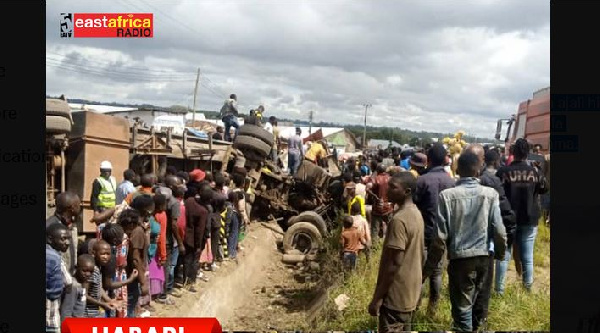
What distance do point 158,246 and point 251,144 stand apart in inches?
189

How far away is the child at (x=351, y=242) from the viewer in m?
7.43

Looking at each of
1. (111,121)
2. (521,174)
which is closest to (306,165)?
(111,121)

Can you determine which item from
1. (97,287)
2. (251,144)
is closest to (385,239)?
(97,287)

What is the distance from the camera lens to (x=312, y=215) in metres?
10.3

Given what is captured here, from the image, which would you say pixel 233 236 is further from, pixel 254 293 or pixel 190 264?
pixel 190 264

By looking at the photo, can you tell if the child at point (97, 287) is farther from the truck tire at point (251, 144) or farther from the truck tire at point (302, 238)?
the truck tire at point (251, 144)

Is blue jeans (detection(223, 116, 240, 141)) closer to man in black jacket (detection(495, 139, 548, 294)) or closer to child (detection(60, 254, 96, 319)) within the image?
man in black jacket (detection(495, 139, 548, 294))

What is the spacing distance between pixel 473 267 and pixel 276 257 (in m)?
6.94

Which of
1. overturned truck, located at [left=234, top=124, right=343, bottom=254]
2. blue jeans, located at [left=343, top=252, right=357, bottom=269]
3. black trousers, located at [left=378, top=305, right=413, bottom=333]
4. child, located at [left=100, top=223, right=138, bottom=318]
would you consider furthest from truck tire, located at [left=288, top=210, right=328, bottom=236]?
black trousers, located at [left=378, top=305, right=413, bottom=333]

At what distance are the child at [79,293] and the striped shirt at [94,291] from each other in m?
0.11

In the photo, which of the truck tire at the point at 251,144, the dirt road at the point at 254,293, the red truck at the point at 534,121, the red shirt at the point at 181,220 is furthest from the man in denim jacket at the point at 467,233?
the red truck at the point at 534,121

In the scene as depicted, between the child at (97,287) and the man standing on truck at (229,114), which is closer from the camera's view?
the child at (97,287)

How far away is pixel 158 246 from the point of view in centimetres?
595
